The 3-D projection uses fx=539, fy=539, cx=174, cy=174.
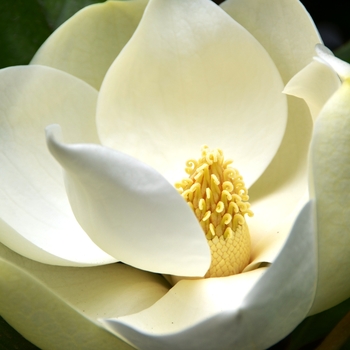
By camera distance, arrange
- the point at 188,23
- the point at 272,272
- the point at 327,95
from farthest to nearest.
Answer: the point at 188,23
the point at 327,95
the point at 272,272

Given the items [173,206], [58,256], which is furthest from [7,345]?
[173,206]

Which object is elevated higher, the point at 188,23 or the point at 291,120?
the point at 188,23

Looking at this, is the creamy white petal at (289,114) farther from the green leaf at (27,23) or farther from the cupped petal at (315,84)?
the green leaf at (27,23)

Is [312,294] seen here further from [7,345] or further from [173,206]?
[7,345]

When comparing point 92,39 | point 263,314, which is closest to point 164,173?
point 92,39

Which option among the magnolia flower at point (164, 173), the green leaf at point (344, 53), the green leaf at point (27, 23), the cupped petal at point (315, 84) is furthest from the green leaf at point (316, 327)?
the green leaf at point (27, 23)

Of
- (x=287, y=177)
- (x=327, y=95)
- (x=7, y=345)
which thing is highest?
(x=327, y=95)

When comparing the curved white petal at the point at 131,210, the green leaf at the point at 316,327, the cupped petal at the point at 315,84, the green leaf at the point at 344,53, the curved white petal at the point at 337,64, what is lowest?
the green leaf at the point at 316,327

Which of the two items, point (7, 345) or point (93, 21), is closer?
point (7, 345)

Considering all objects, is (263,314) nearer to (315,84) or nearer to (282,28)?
(315,84)
